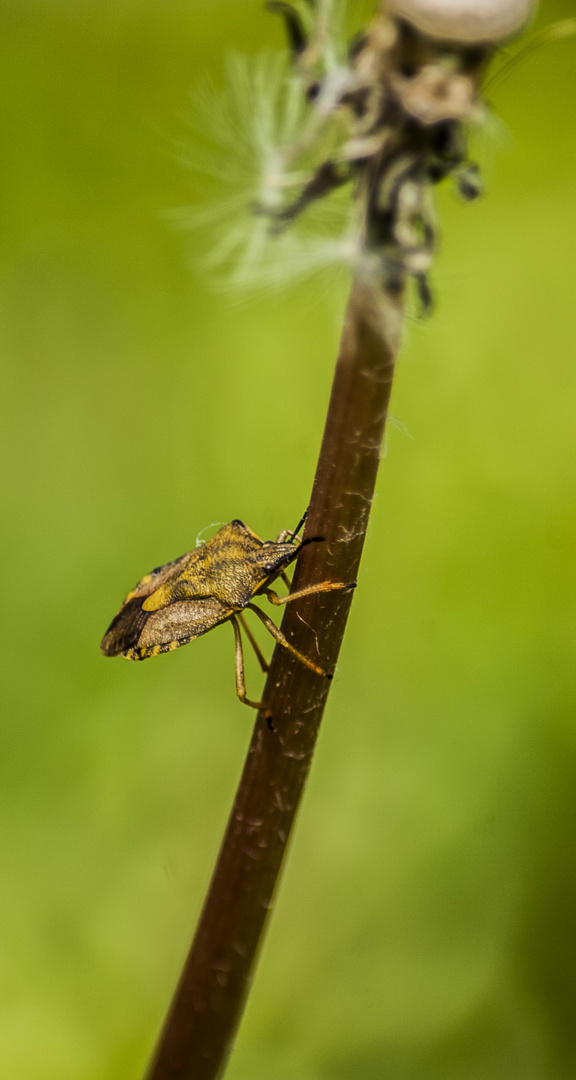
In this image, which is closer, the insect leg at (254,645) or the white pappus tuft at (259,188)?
the white pappus tuft at (259,188)

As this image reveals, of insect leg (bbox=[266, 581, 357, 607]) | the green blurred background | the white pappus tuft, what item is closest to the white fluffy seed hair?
the white pappus tuft

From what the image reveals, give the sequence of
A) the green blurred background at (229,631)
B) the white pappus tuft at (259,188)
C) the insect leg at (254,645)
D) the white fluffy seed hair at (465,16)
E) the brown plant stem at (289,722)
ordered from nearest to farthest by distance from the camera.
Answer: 1. the white fluffy seed hair at (465,16)
2. the brown plant stem at (289,722)
3. the white pappus tuft at (259,188)
4. the insect leg at (254,645)
5. the green blurred background at (229,631)

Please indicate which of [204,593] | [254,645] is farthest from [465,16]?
[254,645]

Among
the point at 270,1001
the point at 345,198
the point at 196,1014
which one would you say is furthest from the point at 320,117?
the point at 270,1001

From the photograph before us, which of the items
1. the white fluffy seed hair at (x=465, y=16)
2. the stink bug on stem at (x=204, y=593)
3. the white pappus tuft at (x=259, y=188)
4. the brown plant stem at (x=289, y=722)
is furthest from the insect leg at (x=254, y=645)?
the white fluffy seed hair at (x=465, y=16)

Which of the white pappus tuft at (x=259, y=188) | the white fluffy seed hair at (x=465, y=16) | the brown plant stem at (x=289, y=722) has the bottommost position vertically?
the brown plant stem at (x=289, y=722)

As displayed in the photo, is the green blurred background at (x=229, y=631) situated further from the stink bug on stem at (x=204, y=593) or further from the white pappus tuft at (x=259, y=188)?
the white pappus tuft at (x=259, y=188)
